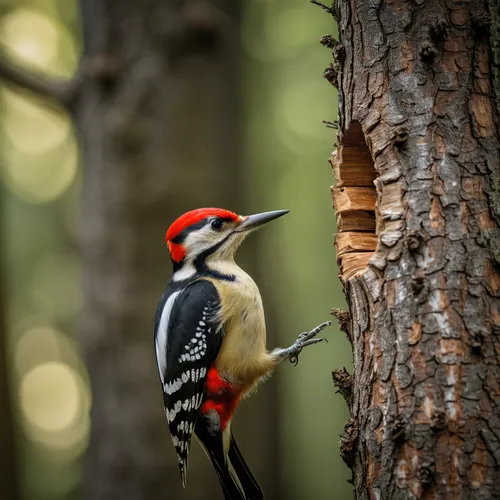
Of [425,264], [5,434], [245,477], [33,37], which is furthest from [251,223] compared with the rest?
[33,37]

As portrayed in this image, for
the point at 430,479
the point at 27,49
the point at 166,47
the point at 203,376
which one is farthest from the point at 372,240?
the point at 27,49

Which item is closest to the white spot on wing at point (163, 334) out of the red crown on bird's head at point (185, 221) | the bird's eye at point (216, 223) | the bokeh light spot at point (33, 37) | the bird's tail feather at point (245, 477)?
the red crown on bird's head at point (185, 221)

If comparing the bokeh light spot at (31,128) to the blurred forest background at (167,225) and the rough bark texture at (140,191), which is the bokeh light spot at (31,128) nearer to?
the blurred forest background at (167,225)

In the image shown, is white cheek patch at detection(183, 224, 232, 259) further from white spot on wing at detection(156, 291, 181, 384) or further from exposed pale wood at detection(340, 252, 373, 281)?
exposed pale wood at detection(340, 252, 373, 281)

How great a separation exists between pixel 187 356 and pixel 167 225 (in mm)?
1720

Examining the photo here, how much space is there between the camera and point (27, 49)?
908 cm

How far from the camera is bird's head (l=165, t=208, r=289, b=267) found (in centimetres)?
388

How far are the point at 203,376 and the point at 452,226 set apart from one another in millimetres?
1761

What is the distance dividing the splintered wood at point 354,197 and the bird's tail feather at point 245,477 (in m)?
1.45

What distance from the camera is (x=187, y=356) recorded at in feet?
11.8

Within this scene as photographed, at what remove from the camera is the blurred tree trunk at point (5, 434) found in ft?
20.8

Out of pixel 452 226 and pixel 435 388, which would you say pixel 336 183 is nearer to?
pixel 452 226

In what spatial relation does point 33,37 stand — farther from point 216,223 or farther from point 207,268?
point 207,268

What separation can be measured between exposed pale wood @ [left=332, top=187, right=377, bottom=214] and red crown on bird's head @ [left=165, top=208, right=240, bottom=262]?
3.68 ft
